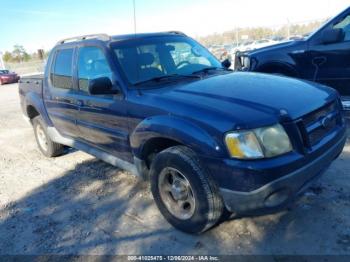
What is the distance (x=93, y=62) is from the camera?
4.18 m

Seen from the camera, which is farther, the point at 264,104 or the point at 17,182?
the point at 17,182

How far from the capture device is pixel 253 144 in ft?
8.82

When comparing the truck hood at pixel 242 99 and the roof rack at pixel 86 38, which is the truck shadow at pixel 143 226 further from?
the roof rack at pixel 86 38

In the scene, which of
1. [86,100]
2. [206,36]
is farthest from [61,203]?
[206,36]

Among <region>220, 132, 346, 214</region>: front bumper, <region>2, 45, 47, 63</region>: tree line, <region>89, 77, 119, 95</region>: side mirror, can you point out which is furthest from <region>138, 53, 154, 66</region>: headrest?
<region>2, 45, 47, 63</region>: tree line

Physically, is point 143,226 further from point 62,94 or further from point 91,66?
point 62,94

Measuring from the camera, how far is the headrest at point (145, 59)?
3.88m

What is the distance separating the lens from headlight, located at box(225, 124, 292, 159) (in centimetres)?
268

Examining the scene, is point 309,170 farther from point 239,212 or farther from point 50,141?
point 50,141

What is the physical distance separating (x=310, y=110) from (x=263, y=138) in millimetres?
601

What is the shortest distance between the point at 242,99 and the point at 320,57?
3.45 metres

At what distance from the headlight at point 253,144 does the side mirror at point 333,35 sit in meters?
3.55

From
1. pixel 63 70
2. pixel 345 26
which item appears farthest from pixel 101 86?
pixel 345 26

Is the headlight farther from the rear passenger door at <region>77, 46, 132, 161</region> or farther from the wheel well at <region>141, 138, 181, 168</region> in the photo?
the rear passenger door at <region>77, 46, 132, 161</region>
